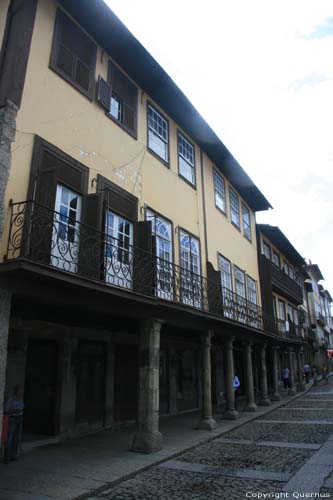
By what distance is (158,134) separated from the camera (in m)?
12.0

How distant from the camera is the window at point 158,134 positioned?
38.1ft

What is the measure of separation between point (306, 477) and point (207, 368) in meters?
5.28

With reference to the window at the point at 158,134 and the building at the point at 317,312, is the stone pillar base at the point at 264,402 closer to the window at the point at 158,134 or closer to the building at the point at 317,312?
the window at the point at 158,134

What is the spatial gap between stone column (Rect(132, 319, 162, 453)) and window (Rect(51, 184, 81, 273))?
2449mm

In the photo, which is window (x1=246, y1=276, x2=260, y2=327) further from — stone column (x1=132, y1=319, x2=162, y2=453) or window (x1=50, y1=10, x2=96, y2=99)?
window (x1=50, y1=10, x2=96, y2=99)

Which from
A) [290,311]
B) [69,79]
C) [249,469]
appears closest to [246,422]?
[249,469]

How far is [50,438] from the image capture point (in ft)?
29.9

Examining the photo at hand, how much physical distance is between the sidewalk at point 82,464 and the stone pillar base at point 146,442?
139 mm

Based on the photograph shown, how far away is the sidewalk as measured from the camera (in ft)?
19.2

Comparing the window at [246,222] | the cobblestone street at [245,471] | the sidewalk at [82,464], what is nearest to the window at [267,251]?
the window at [246,222]

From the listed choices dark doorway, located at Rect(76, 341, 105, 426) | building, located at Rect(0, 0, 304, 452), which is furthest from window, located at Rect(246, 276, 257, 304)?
dark doorway, located at Rect(76, 341, 105, 426)

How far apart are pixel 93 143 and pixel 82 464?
251 inches

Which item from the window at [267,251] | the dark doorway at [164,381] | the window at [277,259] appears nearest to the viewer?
the dark doorway at [164,381]

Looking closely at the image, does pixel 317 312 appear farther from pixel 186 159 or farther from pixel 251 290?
pixel 186 159
